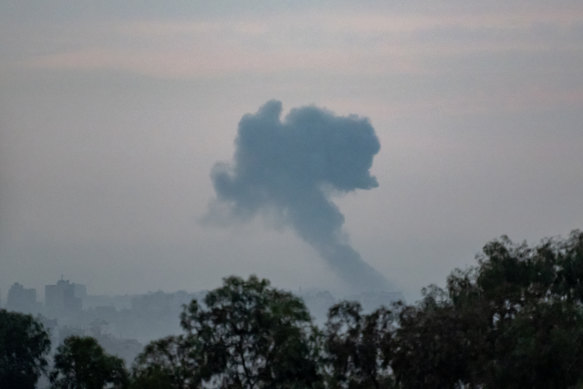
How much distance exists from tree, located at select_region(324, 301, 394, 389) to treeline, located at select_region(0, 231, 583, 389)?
0.03 meters

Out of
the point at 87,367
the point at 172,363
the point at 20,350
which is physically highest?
the point at 20,350

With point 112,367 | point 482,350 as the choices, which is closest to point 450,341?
point 482,350

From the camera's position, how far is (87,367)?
35.9 m

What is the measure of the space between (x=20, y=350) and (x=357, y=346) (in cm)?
1950

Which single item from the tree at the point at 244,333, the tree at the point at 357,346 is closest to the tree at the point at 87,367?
the tree at the point at 244,333

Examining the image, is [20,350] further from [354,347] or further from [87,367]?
[354,347]

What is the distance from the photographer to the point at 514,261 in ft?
125

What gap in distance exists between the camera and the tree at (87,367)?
35719 millimetres

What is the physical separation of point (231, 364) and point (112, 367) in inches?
175

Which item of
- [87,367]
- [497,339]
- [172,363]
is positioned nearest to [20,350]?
[87,367]

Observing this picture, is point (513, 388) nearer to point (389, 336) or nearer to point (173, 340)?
point (389, 336)

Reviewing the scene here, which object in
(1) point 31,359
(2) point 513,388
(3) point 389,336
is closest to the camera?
(2) point 513,388

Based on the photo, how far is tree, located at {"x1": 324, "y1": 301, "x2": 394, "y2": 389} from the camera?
110 ft

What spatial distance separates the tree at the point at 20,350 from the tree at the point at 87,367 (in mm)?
9920
